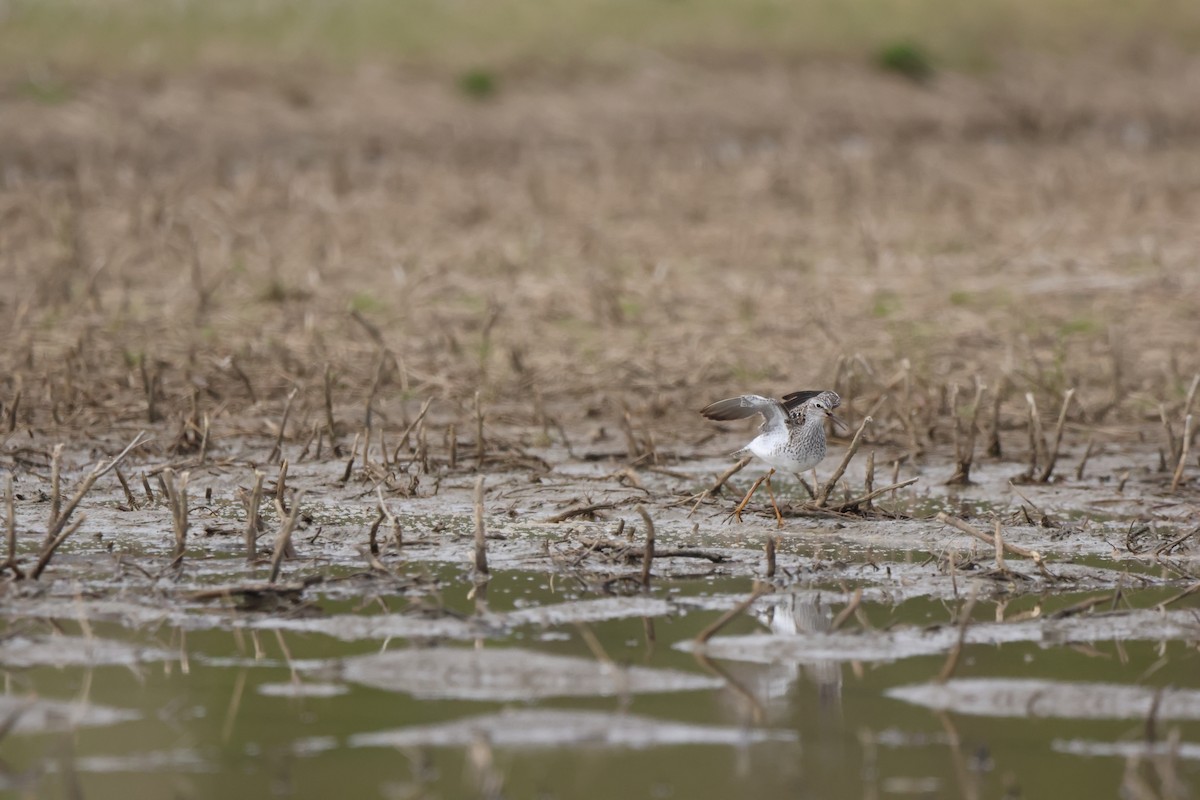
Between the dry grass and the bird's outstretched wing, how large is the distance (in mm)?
1040

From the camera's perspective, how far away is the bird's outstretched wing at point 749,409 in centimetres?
753

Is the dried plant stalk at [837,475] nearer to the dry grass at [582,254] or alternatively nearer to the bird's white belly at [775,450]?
the bird's white belly at [775,450]

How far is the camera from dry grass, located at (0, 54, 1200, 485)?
1023 centimetres

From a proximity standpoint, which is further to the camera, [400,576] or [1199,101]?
[1199,101]

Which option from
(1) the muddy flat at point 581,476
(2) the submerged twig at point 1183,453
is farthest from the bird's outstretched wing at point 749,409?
(2) the submerged twig at point 1183,453

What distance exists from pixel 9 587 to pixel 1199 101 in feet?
79.6

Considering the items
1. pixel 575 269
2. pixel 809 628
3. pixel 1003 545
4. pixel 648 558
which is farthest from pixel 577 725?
pixel 575 269

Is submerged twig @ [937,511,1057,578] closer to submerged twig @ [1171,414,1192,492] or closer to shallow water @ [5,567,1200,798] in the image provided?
shallow water @ [5,567,1200,798]

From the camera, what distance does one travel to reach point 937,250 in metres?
15.7

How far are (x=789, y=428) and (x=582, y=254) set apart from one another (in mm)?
7744

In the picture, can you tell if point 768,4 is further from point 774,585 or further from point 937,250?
point 774,585

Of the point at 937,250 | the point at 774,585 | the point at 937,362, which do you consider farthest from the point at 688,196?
the point at 774,585

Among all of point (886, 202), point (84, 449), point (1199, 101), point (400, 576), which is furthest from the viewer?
point (1199, 101)

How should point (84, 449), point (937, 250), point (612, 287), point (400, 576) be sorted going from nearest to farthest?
point (400, 576) → point (84, 449) → point (612, 287) → point (937, 250)
